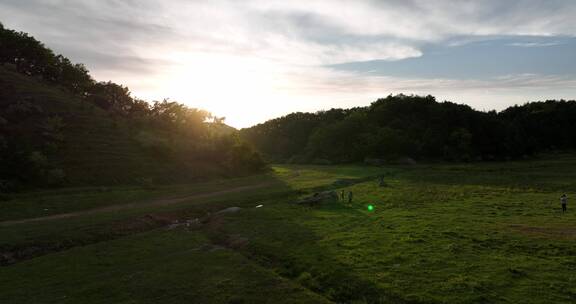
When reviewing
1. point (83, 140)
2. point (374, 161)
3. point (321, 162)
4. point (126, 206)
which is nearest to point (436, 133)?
point (374, 161)

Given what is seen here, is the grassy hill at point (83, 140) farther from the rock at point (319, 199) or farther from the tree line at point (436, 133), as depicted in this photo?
the tree line at point (436, 133)

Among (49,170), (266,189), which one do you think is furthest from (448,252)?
(49,170)

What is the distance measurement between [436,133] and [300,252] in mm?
106620

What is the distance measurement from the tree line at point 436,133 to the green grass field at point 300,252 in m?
70.5

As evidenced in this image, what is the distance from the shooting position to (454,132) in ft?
373

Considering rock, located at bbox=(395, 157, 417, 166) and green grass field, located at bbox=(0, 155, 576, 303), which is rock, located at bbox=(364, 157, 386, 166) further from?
green grass field, located at bbox=(0, 155, 576, 303)

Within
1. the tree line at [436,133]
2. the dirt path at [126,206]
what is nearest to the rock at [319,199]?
the dirt path at [126,206]

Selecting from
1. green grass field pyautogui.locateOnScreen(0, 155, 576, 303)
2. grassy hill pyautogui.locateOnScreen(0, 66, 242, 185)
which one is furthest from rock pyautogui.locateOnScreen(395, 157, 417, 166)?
green grass field pyautogui.locateOnScreen(0, 155, 576, 303)

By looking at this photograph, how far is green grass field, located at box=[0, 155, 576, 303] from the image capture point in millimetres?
17938

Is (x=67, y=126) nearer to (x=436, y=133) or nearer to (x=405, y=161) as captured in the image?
(x=405, y=161)

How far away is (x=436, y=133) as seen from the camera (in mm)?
118250

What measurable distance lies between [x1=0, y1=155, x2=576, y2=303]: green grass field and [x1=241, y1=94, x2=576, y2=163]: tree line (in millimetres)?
70545

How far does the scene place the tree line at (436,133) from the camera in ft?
370

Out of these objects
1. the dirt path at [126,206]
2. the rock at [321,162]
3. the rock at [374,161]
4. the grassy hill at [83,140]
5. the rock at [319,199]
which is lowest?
the dirt path at [126,206]
